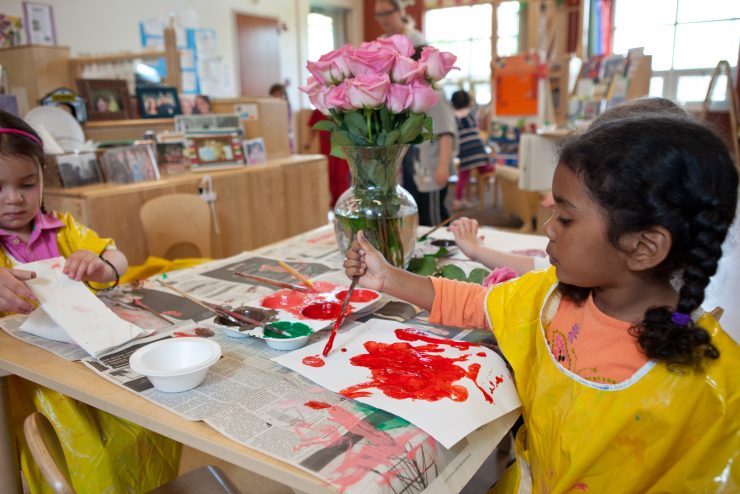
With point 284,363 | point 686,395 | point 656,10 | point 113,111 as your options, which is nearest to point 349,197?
point 284,363

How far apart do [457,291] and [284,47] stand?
6.98 m

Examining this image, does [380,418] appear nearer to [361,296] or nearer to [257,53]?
[361,296]

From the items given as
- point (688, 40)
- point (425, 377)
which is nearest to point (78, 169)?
point (425, 377)

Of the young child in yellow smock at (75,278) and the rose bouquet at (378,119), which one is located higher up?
the rose bouquet at (378,119)

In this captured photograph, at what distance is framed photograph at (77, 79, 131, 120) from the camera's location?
3.05 metres

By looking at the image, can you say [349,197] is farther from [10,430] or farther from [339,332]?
[10,430]

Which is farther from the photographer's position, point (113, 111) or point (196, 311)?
point (113, 111)

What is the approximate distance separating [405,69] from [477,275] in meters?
0.49

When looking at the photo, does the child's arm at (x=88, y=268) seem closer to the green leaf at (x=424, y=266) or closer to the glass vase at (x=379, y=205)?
the glass vase at (x=379, y=205)

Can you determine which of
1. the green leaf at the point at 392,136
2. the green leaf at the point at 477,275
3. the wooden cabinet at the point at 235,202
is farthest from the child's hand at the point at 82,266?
the wooden cabinet at the point at 235,202

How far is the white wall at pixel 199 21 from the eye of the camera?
495cm

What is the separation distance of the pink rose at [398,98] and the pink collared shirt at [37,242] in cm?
89

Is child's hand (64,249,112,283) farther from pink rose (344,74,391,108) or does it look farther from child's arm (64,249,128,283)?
pink rose (344,74,391,108)

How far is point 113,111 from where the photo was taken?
10.3 feet
